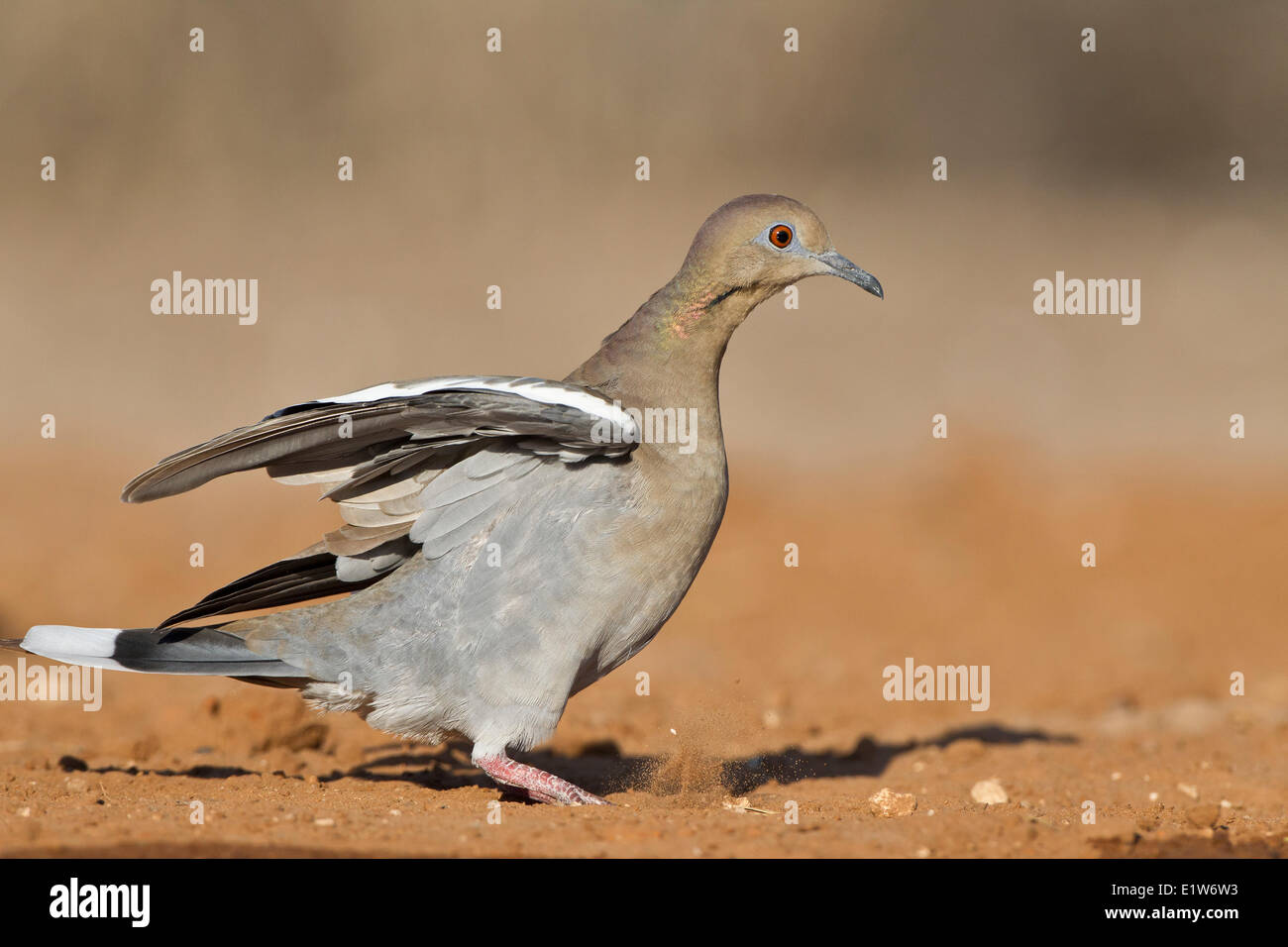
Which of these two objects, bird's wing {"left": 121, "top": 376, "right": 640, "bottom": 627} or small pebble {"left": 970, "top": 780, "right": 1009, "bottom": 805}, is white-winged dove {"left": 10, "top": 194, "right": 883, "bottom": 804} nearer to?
bird's wing {"left": 121, "top": 376, "right": 640, "bottom": 627}

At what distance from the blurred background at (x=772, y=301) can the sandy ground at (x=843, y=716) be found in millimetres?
91

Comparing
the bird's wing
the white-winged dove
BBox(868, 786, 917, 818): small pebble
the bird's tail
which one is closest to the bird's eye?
the white-winged dove

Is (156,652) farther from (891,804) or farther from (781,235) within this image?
(781,235)

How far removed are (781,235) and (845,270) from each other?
0.36 m

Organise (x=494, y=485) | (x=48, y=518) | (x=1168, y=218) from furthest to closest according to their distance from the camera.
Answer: (x=1168, y=218)
(x=48, y=518)
(x=494, y=485)

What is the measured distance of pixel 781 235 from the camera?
6.45 m

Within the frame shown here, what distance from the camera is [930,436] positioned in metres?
18.4

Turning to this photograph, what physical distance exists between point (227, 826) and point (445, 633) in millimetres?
1289

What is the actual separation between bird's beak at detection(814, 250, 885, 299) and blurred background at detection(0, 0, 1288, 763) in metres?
3.89

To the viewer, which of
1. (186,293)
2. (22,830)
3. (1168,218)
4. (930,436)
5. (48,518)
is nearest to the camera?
(22,830)

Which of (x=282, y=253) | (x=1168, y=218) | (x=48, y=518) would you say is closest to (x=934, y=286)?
(x=1168, y=218)

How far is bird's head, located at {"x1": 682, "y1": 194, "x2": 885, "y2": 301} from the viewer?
6.38m

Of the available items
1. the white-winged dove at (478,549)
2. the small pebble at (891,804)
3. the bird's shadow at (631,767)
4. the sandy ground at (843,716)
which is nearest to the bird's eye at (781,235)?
the white-winged dove at (478,549)

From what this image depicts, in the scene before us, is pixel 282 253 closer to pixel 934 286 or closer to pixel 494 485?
pixel 934 286
